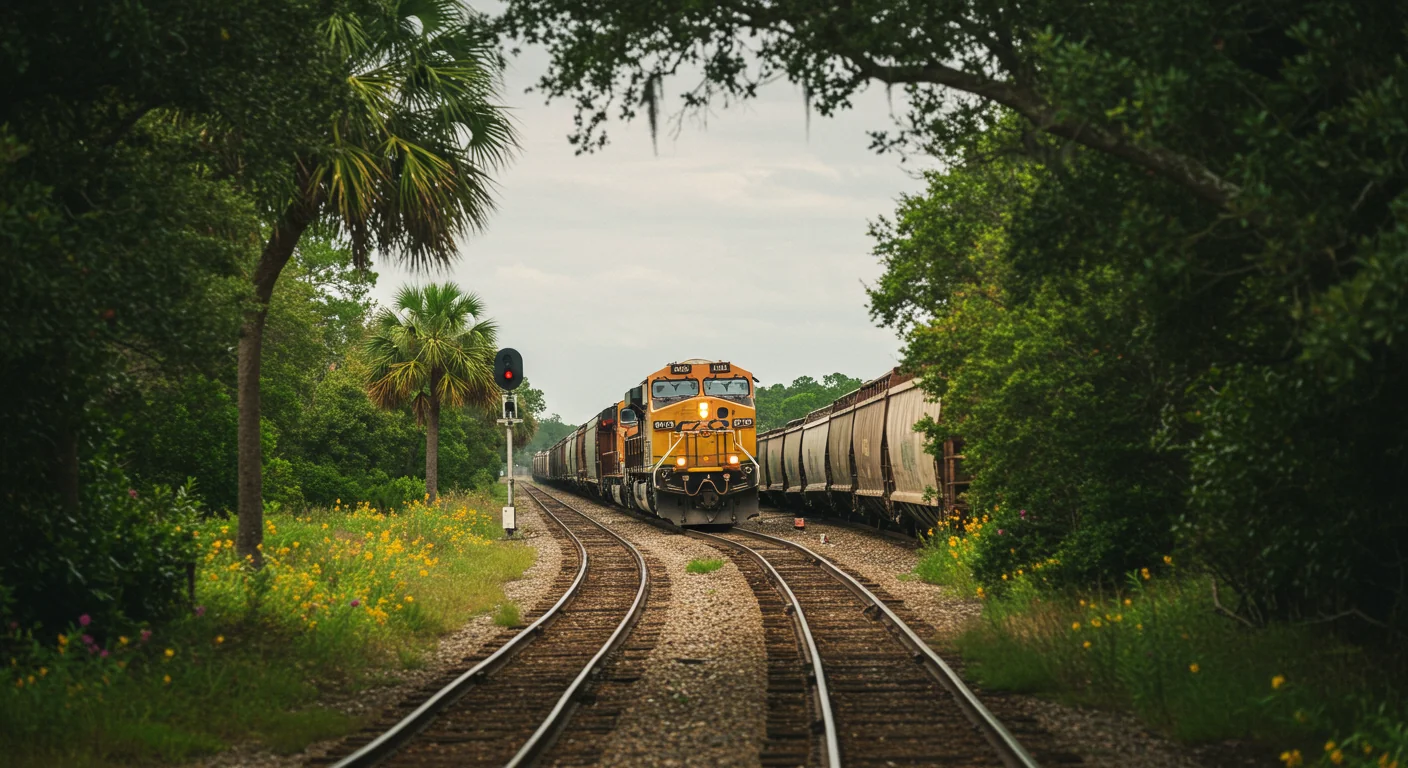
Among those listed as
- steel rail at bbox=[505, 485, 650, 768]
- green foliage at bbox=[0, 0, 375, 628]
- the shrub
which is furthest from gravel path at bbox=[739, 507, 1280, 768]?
the shrub

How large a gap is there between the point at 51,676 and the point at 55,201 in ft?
10.7

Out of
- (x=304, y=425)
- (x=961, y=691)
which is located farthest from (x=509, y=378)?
(x=961, y=691)

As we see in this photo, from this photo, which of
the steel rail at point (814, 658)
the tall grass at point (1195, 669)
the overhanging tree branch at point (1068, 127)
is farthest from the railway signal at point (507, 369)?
the overhanging tree branch at point (1068, 127)

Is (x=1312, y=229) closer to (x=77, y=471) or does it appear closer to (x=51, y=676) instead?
(x=51, y=676)

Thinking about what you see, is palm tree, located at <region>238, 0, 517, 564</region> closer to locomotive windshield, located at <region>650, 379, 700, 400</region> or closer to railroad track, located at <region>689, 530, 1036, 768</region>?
railroad track, located at <region>689, 530, 1036, 768</region>

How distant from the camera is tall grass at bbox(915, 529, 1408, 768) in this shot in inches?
299

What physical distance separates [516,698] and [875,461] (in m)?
18.1

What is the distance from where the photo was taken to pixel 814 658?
36.1ft

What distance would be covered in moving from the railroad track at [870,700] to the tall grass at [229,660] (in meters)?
3.41

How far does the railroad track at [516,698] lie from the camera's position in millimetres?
8008

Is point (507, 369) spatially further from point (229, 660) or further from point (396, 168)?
point (229, 660)

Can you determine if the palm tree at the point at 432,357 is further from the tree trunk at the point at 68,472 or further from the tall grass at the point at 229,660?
the tree trunk at the point at 68,472

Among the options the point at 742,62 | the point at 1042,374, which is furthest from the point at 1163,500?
the point at 742,62

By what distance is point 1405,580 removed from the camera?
8336 mm
